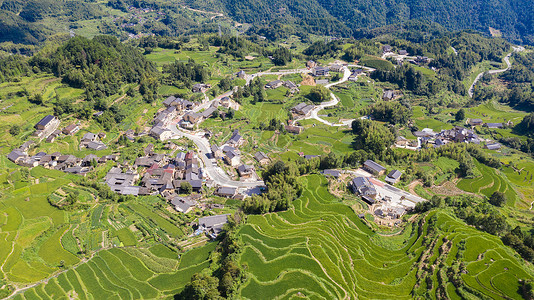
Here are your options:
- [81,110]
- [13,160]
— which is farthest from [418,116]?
[13,160]

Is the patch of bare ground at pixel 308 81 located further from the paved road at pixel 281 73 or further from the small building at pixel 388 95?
the small building at pixel 388 95

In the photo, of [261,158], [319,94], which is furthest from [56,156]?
[319,94]

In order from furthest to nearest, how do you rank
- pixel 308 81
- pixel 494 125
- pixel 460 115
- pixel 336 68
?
pixel 336 68 → pixel 308 81 → pixel 460 115 → pixel 494 125

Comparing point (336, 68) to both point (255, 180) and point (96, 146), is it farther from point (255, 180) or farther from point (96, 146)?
point (96, 146)

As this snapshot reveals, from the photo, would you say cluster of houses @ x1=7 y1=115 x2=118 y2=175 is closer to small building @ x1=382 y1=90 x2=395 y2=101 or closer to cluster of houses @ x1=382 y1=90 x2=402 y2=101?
small building @ x1=382 y1=90 x2=395 y2=101

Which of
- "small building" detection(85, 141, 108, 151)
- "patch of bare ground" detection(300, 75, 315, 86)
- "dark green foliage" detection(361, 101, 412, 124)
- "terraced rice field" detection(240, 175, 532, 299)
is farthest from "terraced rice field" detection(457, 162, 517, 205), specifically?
"small building" detection(85, 141, 108, 151)

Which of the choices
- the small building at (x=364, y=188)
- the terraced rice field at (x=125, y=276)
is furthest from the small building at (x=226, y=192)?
the small building at (x=364, y=188)
